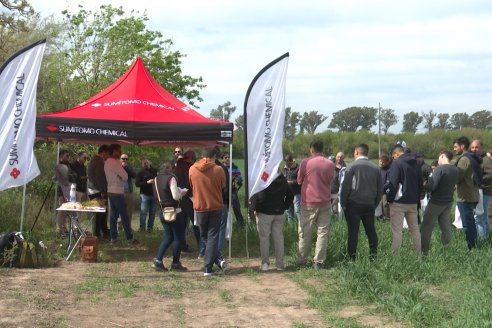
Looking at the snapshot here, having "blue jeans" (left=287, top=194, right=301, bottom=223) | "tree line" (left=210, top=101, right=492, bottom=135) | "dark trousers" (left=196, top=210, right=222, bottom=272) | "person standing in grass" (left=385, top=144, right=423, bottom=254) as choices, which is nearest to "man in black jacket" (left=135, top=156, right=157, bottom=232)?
"blue jeans" (left=287, top=194, right=301, bottom=223)

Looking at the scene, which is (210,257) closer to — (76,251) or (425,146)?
(76,251)

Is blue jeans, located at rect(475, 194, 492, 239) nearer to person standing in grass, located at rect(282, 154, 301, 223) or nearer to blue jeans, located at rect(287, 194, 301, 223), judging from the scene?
person standing in grass, located at rect(282, 154, 301, 223)

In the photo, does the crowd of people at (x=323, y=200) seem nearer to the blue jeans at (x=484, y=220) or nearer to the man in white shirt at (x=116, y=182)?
the blue jeans at (x=484, y=220)

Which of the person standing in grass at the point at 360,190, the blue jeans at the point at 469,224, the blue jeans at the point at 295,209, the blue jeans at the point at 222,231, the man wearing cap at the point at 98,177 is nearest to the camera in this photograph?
the person standing in grass at the point at 360,190

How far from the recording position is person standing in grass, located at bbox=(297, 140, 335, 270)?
9.07 m

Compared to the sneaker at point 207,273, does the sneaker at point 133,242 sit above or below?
above

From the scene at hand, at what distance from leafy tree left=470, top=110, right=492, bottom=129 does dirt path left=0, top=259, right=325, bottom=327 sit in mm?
90005

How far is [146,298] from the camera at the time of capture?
751 centimetres

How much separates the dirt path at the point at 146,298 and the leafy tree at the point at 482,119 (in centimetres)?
9000

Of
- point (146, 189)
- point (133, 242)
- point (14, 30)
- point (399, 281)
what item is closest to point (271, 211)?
point (399, 281)

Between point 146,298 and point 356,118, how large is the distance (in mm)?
95777

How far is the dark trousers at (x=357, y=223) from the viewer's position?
908 centimetres

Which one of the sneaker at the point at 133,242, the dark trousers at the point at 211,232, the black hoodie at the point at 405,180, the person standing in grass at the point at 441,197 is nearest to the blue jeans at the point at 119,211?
the sneaker at the point at 133,242

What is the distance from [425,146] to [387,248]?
47301mm
